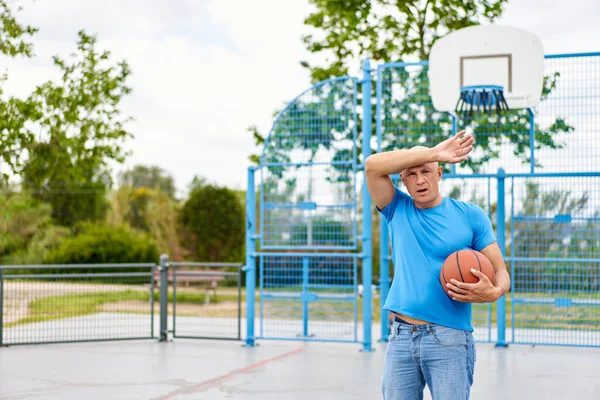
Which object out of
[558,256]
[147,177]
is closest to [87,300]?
[558,256]

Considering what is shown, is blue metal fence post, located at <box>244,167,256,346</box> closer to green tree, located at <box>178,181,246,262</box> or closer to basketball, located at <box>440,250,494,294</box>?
basketball, located at <box>440,250,494,294</box>

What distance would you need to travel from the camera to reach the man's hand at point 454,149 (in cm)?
355

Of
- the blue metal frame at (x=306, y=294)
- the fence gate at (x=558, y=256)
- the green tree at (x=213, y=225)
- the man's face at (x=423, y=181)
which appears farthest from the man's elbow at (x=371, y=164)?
the green tree at (x=213, y=225)

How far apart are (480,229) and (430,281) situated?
15.6 inches

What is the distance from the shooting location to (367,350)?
32.2ft

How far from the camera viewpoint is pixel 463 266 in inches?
141

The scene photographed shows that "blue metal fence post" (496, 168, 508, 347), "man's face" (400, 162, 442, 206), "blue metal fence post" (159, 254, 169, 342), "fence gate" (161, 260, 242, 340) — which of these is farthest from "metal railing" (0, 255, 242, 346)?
"man's face" (400, 162, 442, 206)

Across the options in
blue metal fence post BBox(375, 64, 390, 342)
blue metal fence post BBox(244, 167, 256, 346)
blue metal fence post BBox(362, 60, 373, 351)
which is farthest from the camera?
blue metal fence post BBox(375, 64, 390, 342)

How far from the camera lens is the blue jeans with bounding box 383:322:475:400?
3.58 m

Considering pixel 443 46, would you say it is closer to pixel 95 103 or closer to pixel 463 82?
pixel 463 82

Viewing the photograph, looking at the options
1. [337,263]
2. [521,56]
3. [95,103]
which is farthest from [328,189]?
[95,103]

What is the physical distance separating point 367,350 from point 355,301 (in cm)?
67

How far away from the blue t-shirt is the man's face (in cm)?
10

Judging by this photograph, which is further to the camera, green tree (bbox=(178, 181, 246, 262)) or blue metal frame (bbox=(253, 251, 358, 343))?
green tree (bbox=(178, 181, 246, 262))
